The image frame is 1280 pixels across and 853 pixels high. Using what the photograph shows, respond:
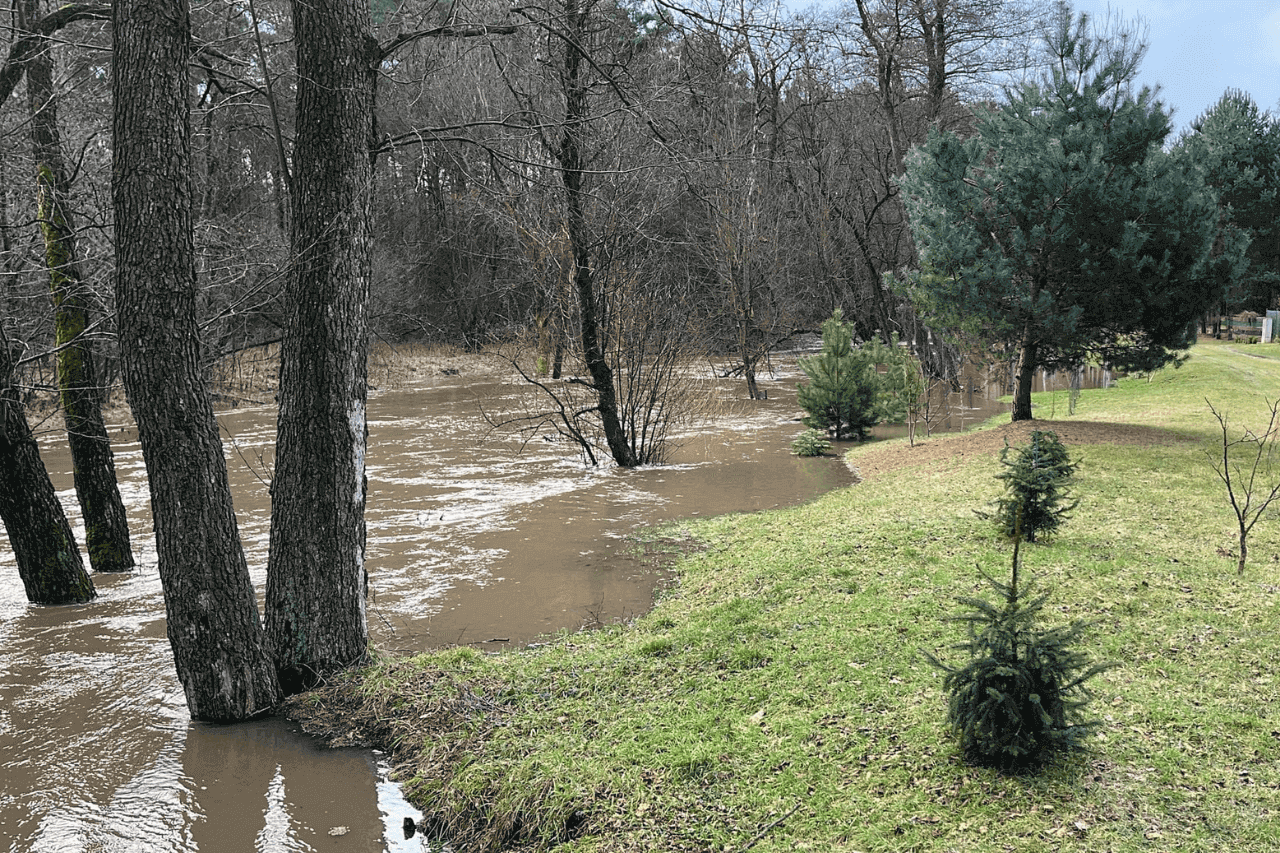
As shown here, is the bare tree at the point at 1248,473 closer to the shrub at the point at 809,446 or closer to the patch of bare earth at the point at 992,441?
the patch of bare earth at the point at 992,441

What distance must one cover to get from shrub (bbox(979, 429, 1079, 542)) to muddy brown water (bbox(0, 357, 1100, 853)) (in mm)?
3354

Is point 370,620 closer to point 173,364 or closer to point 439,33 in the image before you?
point 173,364

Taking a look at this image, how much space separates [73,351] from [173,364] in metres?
4.68

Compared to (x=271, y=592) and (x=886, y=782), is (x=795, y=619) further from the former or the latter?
(x=271, y=592)

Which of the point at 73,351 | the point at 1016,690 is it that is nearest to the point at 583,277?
the point at 73,351

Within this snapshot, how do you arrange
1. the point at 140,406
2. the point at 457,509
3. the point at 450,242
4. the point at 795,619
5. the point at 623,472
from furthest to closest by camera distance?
the point at 450,242
the point at 623,472
the point at 457,509
the point at 795,619
the point at 140,406

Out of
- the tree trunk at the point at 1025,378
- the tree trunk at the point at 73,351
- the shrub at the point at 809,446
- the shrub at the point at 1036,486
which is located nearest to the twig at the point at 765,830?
the shrub at the point at 1036,486

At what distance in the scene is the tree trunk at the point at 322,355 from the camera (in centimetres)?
625

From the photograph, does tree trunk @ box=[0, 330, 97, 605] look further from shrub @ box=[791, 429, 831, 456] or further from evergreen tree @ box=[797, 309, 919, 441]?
evergreen tree @ box=[797, 309, 919, 441]

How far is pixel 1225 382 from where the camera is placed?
19969mm

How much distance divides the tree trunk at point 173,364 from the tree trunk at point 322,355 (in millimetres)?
366

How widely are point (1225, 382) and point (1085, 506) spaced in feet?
43.3

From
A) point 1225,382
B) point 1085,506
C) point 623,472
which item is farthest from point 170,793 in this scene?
point 1225,382

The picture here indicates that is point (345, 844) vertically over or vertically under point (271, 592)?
under
